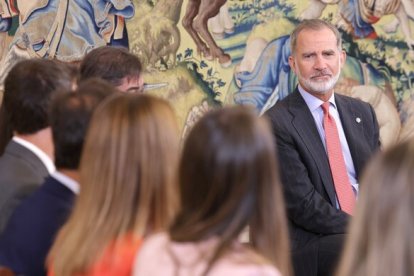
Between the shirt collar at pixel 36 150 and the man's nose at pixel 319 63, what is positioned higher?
the man's nose at pixel 319 63

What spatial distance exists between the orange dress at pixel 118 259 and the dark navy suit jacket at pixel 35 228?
1.14 ft

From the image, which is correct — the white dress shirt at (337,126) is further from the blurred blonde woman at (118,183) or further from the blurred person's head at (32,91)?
the blurred blonde woman at (118,183)

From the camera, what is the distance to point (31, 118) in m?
3.32

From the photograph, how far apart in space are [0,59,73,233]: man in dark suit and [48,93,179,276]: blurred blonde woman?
718mm

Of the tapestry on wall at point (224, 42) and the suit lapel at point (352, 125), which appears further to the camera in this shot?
the tapestry on wall at point (224, 42)

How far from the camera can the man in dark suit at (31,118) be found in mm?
3225

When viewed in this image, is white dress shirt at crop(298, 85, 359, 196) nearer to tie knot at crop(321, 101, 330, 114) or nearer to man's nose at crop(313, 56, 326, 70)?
tie knot at crop(321, 101, 330, 114)

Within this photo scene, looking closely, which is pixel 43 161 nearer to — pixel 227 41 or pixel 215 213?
pixel 215 213

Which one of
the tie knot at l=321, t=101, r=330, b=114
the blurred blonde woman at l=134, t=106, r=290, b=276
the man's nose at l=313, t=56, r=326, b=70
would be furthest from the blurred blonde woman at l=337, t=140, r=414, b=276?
the man's nose at l=313, t=56, r=326, b=70

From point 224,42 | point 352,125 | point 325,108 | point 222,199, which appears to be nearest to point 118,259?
point 222,199

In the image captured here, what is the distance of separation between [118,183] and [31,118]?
3.15ft

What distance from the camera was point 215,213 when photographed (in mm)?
2262

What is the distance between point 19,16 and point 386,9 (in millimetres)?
2646

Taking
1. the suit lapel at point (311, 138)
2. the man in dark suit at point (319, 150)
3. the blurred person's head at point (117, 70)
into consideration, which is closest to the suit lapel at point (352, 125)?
the man in dark suit at point (319, 150)
